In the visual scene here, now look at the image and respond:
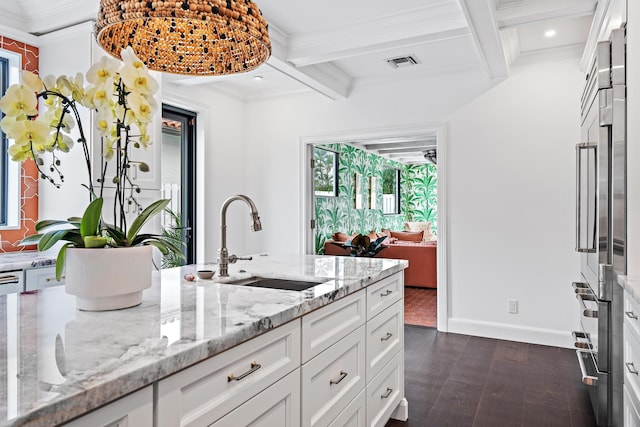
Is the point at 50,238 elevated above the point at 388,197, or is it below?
below

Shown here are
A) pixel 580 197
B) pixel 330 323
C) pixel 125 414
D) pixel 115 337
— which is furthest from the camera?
pixel 580 197

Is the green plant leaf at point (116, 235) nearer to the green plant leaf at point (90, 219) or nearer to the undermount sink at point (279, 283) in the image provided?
the green plant leaf at point (90, 219)

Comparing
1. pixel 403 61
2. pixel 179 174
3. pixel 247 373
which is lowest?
pixel 247 373

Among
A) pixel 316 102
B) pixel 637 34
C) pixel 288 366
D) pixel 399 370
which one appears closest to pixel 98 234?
pixel 288 366

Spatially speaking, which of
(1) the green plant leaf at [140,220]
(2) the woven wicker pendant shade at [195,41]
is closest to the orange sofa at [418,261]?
(2) the woven wicker pendant shade at [195,41]

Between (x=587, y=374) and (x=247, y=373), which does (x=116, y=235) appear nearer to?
(x=247, y=373)

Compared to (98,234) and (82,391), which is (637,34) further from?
(82,391)

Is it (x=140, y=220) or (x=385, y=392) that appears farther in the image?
(x=385, y=392)

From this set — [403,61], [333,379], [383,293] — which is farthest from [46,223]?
[403,61]

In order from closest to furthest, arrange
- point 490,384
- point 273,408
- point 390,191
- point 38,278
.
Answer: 1. point 273,408
2. point 38,278
3. point 490,384
4. point 390,191

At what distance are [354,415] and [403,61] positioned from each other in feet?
10.4

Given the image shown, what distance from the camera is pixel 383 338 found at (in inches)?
85.8

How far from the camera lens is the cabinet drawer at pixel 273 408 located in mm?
1113

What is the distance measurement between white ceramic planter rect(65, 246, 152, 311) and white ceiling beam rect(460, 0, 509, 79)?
7.67 feet
